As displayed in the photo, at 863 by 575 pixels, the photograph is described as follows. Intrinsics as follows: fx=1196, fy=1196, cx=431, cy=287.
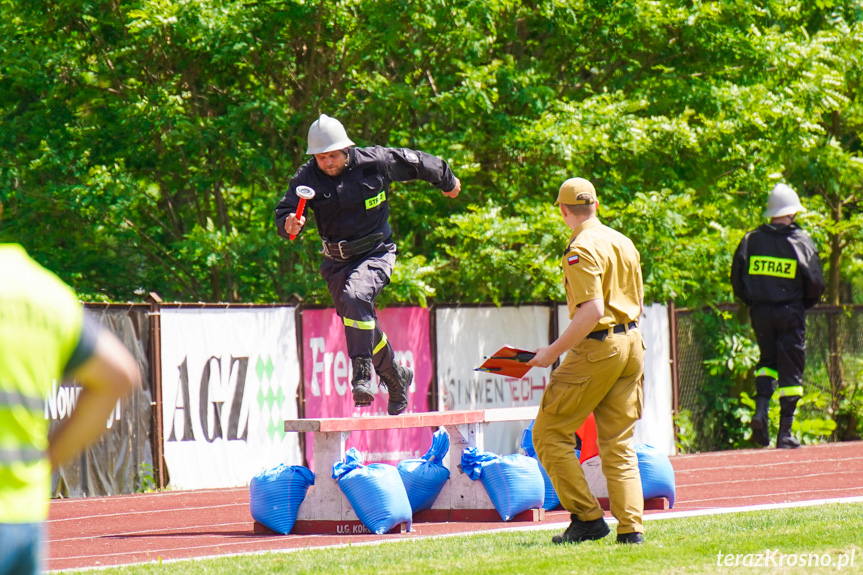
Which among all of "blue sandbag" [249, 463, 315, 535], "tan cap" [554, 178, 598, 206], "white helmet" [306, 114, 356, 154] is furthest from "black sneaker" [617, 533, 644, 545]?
"white helmet" [306, 114, 356, 154]

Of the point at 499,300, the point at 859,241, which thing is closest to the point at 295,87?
the point at 499,300

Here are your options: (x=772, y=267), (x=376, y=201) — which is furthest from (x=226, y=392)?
(x=772, y=267)

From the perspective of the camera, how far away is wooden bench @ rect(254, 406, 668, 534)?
8.23m

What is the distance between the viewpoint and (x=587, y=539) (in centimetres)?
686

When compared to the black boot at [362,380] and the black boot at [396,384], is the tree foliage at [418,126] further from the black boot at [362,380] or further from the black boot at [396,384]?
the black boot at [362,380]

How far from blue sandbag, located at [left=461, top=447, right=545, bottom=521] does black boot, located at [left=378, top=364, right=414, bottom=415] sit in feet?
2.61

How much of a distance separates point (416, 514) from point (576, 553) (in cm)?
298

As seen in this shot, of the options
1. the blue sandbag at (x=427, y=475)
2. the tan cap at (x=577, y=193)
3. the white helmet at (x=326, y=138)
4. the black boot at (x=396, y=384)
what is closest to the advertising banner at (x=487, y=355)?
the blue sandbag at (x=427, y=475)

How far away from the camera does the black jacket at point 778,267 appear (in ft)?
42.4

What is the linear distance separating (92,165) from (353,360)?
8155mm

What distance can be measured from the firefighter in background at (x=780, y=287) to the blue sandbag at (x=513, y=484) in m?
5.34

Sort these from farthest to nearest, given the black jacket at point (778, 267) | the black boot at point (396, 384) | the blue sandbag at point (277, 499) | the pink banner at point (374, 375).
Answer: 1. the pink banner at point (374, 375)
2. the black jacket at point (778, 267)
3. the black boot at point (396, 384)
4. the blue sandbag at point (277, 499)

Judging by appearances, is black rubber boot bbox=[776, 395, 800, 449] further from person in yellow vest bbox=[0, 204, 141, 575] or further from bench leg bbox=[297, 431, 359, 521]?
person in yellow vest bbox=[0, 204, 141, 575]

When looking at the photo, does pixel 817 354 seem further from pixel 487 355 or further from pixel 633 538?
pixel 633 538
